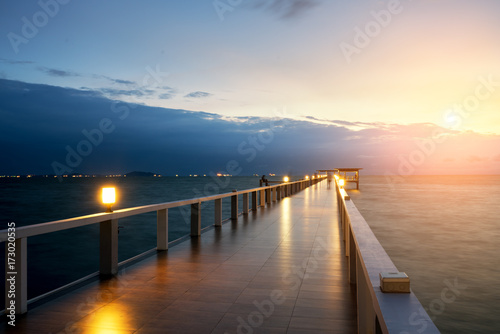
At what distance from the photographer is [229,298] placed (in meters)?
4.35

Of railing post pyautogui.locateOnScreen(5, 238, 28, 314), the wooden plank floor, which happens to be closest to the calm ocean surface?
the wooden plank floor

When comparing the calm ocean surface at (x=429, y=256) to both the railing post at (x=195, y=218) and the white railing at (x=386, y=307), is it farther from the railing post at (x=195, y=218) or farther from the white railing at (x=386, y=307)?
the white railing at (x=386, y=307)

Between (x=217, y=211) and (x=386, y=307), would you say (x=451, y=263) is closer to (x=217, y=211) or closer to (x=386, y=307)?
(x=217, y=211)

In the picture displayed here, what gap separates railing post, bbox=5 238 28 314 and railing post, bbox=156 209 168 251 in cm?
321

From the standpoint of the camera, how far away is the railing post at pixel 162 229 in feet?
22.7

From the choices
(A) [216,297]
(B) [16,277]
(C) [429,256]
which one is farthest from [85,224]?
(C) [429,256]

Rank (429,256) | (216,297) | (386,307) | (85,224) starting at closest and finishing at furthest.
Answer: (386,307), (216,297), (85,224), (429,256)

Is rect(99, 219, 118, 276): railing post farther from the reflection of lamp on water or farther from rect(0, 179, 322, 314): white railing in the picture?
the reflection of lamp on water

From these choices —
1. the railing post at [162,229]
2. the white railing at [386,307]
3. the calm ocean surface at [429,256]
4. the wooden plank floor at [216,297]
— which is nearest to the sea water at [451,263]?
the calm ocean surface at [429,256]

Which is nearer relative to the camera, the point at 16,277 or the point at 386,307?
the point at 386,307

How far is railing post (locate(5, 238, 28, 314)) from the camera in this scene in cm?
367

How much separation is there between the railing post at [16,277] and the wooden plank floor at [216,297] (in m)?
0.15

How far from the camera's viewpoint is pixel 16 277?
12.1 feet

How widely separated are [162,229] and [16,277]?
341 centimetres
